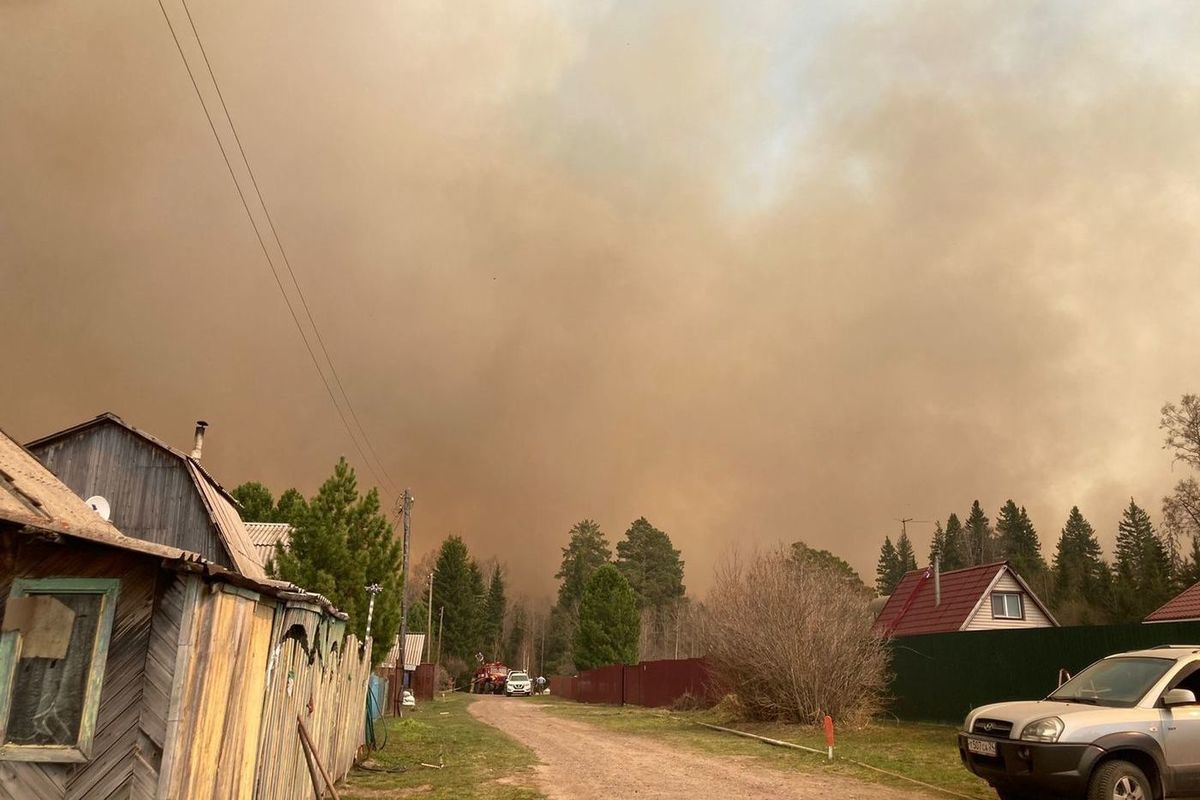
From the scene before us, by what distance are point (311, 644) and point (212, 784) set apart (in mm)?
3690

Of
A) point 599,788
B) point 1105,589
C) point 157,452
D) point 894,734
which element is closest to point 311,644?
point 599,788

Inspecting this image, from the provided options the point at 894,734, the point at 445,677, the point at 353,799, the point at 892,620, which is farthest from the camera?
the point at 445,677

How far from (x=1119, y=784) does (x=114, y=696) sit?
10499 mm

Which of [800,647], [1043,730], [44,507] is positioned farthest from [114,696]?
[800,647]

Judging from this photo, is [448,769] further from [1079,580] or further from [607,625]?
[1079,580]

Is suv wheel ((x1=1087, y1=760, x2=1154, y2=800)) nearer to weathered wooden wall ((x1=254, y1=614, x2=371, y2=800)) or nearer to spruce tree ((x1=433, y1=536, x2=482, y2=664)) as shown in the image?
weathered wooden wall ((x1=254, y1=614, x2=371, y2=800))

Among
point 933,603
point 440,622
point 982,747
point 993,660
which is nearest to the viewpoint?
point 982,747

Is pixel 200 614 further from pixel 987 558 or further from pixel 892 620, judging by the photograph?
pixel 987 558

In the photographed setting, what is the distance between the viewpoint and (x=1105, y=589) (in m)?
65.8

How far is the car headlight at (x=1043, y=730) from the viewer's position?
9.79 m

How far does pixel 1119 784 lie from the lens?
9.70 meters

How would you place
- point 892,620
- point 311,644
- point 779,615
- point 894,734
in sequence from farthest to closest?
point 892,620
point 779,615
point 894,734
point 311,644

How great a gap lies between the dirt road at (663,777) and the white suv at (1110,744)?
234 centimetres

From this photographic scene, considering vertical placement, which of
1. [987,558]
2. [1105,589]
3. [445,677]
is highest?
[987,558]
